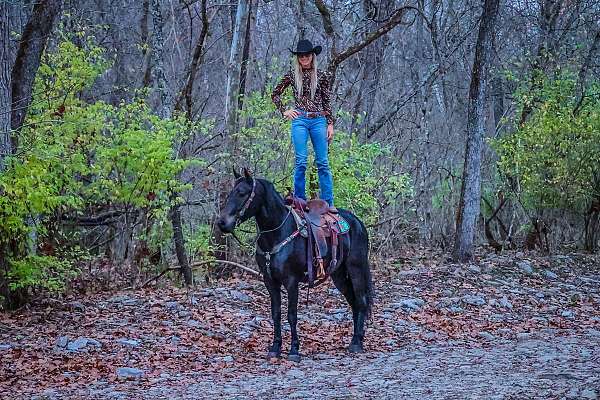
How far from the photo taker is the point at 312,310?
1247cm

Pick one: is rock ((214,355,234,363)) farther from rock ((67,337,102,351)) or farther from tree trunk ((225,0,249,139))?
tree trunk ((225,0,249,139))

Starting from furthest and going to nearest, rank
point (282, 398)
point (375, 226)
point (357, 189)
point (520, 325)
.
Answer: point (375, 226) < point (357, 189) < point (520, 325) < point (282, 398)

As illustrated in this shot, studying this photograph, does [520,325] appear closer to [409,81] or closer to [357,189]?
[357,189]

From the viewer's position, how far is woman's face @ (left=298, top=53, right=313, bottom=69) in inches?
388

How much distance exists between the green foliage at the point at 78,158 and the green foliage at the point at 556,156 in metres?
7.78

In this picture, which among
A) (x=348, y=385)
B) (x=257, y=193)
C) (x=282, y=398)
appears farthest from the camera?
(x=257, y=193)

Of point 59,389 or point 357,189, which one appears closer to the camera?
point 59,389

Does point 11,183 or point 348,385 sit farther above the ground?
point 11,183

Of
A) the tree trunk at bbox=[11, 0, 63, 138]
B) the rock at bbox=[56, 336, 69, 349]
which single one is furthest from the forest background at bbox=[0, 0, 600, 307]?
the rock at bbox=[56, 336, 69, 349]

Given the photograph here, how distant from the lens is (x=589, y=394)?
6.66 meters

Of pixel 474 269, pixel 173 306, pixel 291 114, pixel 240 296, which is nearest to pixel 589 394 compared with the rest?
pixel 291 114

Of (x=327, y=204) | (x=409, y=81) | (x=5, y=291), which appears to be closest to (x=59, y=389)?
(x=327, y=204)

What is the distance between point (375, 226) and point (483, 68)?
3928 mm

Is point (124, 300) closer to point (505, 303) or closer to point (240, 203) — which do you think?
point (240, 203)
